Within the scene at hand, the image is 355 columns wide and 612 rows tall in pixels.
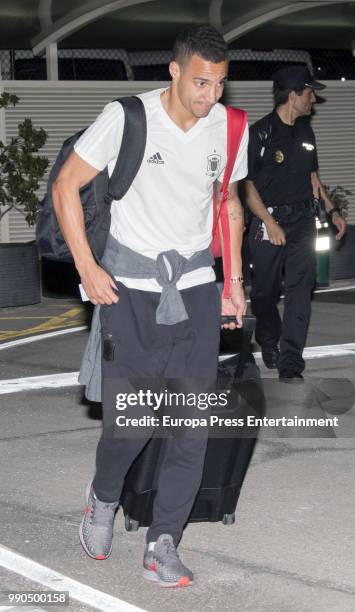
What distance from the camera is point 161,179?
474 centimetres

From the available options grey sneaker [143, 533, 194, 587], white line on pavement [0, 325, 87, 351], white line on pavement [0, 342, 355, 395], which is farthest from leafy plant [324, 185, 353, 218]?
grey sneaker [143, 533, 194, 587]

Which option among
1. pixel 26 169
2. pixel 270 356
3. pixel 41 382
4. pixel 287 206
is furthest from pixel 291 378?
pixel 26 169

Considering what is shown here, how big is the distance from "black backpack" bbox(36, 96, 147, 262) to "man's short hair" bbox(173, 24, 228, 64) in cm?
24

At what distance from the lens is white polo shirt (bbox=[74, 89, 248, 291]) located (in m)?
4.70

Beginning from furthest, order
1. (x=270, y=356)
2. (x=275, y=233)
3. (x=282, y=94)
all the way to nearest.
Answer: (x=270, y=356) < (x=282, y=94) < (x=275, y=233)

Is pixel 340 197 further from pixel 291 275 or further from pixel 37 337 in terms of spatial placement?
pixel 291 275

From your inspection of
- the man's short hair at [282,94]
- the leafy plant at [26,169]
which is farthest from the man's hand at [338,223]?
the leafy plant at [26,169]

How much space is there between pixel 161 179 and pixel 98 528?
1355 millimetres

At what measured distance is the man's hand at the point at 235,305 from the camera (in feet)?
17.0

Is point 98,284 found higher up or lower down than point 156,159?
lower down

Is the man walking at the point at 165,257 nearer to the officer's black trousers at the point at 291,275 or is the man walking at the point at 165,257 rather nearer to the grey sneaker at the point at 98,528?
the grey sneaker at the point at 98,528

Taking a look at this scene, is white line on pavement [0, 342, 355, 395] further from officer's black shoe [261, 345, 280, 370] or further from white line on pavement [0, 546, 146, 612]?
white line on pavement [0, 546, 146, 612]

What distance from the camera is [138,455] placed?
16.7 ft

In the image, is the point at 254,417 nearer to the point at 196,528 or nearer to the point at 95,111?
the point at 196,528
